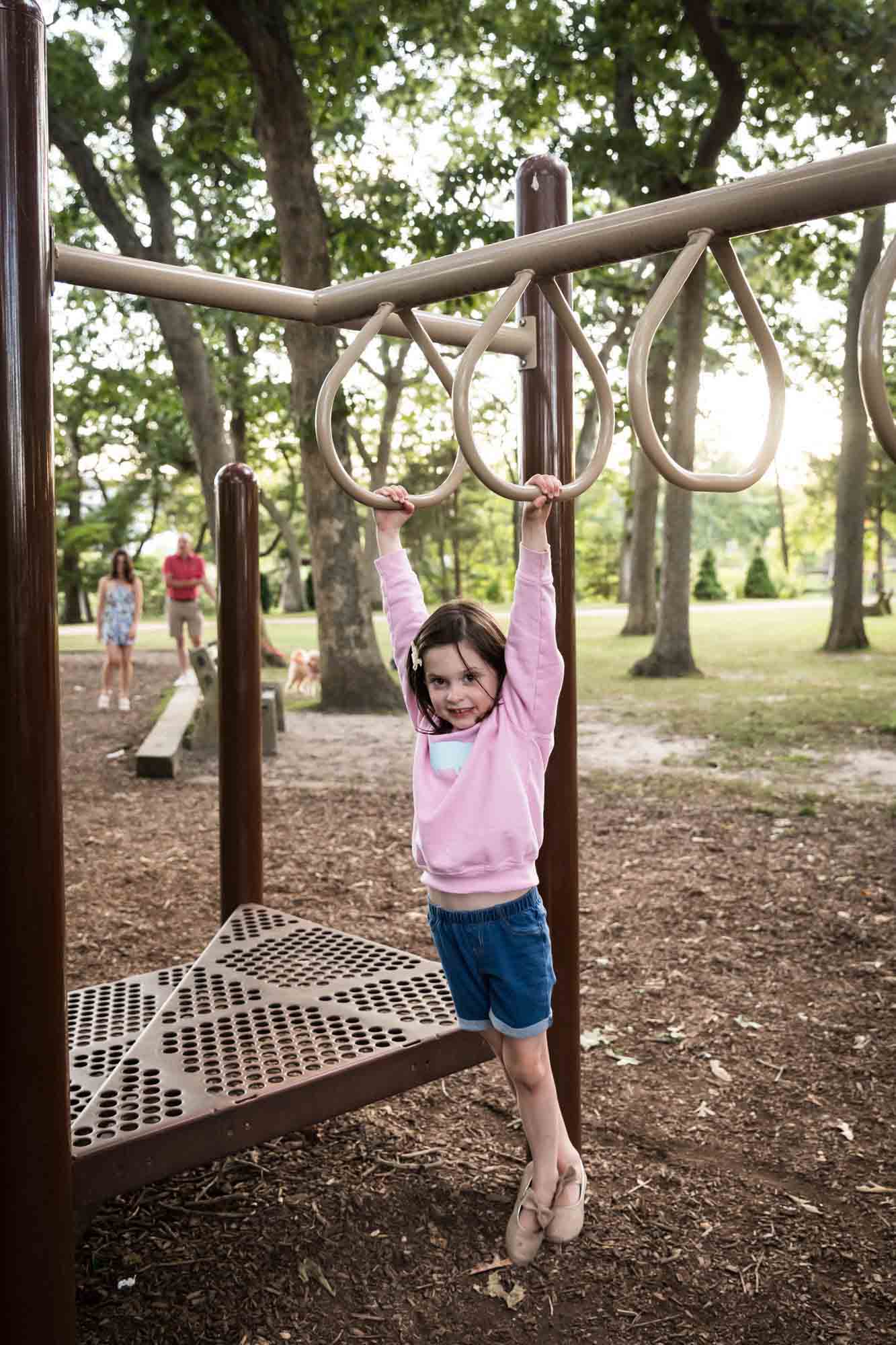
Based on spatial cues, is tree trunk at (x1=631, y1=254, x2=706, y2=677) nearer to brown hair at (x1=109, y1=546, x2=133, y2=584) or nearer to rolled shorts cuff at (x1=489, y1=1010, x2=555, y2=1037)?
brown hair at (x1=109, y1=546, x2=133, y2=584)

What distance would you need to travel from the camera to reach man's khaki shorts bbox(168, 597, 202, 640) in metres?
12.0

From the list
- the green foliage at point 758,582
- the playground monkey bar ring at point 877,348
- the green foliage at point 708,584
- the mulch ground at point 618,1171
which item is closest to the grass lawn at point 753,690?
the mulch ground at point 618,1171

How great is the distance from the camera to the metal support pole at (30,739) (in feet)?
4.66

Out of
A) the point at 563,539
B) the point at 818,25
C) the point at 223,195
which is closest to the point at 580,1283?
the point at 563,539

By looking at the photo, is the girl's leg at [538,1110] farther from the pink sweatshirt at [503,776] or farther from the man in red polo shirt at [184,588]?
the man in red polo shirt at [184,588]

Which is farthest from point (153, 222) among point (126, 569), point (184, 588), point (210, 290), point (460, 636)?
point (460, 636)

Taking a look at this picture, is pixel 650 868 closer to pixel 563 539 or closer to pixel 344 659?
pixel 563 539

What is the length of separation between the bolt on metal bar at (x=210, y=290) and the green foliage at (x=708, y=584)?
1479 inches

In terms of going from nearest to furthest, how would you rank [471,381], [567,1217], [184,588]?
[471,381] < [567,1217] < [184,588]

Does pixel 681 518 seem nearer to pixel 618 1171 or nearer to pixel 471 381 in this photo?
pixel 618 1171

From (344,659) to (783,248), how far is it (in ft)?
20.6

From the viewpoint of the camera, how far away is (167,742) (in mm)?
7730

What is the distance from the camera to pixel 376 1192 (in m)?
2.35

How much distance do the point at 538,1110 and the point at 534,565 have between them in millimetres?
992
